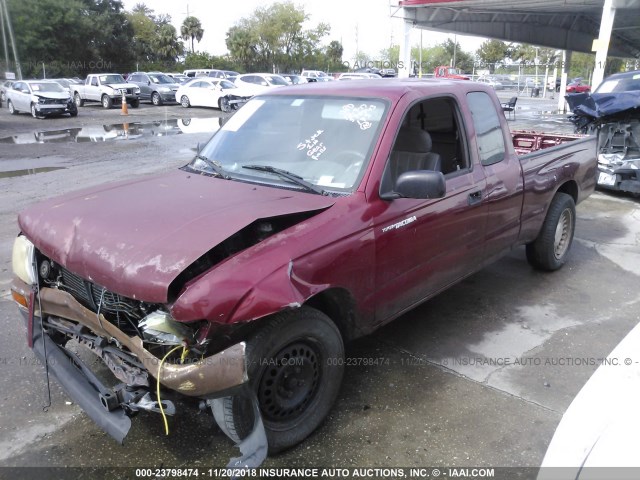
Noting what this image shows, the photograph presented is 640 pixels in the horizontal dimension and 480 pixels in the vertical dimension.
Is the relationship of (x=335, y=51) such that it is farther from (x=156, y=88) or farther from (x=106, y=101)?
(x=106, y=101)

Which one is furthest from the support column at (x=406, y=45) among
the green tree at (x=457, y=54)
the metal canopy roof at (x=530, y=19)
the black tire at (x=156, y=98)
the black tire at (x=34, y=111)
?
the green tree at (x=457, y=54)

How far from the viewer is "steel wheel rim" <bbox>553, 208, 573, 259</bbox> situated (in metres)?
5.44

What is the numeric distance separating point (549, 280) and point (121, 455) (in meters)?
4.27

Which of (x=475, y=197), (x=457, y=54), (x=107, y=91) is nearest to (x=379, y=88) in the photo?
(x=475, y=197)

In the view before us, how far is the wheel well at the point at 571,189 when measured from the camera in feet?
18.1

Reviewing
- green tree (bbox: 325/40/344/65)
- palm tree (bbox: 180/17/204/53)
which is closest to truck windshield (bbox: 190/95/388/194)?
palm tree (bbox: 180/17/204/53)

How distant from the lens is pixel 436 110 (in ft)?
13.9

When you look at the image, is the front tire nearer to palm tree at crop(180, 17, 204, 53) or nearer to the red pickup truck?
the red pickup truck

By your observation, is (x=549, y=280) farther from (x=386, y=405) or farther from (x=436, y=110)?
(x=386, y=405)

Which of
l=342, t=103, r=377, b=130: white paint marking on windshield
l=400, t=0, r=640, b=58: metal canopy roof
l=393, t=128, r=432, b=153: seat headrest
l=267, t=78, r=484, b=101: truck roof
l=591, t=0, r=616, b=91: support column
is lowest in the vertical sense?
l=393, t=128, r=432, b=153: seat headrest

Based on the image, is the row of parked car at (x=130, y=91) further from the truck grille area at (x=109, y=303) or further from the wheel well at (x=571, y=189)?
the truck grille area at (x=109, y=303)

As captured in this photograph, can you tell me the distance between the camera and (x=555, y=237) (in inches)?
212

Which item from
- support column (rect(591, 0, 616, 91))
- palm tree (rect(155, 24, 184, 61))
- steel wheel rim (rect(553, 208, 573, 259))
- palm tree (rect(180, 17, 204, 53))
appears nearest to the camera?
steel wheel rim (rect(553, 208, 573, 259))

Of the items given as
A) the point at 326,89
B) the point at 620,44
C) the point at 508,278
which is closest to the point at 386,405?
the point at 326,89
